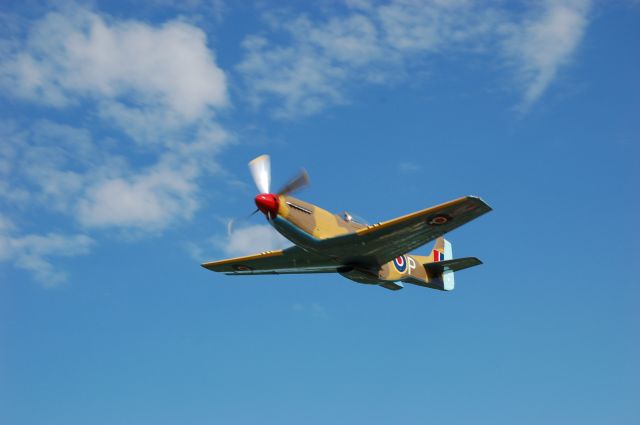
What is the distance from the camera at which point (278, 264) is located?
35656mm

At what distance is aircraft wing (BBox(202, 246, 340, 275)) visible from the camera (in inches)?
1321

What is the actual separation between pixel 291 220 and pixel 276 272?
762 centimetres

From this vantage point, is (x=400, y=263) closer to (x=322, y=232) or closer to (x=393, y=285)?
(x=393, y=285)

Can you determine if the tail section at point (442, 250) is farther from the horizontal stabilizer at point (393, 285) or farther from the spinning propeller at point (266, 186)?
the spinning propeller at point (266, 186)

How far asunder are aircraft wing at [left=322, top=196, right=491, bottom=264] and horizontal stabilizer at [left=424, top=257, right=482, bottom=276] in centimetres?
433

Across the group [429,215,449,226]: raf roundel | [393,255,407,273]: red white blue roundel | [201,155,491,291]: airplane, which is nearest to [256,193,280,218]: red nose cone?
[201,155,491,291]: airplane

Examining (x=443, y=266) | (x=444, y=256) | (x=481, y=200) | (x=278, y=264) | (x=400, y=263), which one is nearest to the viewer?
(x=481, y=200)

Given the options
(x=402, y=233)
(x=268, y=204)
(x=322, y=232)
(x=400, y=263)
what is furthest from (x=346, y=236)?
(x=400, y=263)

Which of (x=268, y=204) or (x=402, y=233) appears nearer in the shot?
(x=268, y=204)

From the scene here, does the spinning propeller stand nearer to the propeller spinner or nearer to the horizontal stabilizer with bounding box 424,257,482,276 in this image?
the propeller spinner

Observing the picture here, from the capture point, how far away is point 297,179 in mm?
30000

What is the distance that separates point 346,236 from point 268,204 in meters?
4.01

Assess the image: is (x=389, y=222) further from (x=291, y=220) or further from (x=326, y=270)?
(x=326, y=270)

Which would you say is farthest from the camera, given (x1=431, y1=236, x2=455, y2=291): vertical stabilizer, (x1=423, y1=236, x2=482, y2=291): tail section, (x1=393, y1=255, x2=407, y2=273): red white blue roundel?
(x1=431, y1=236, x2=455, y2=291): vertical stabilizer
